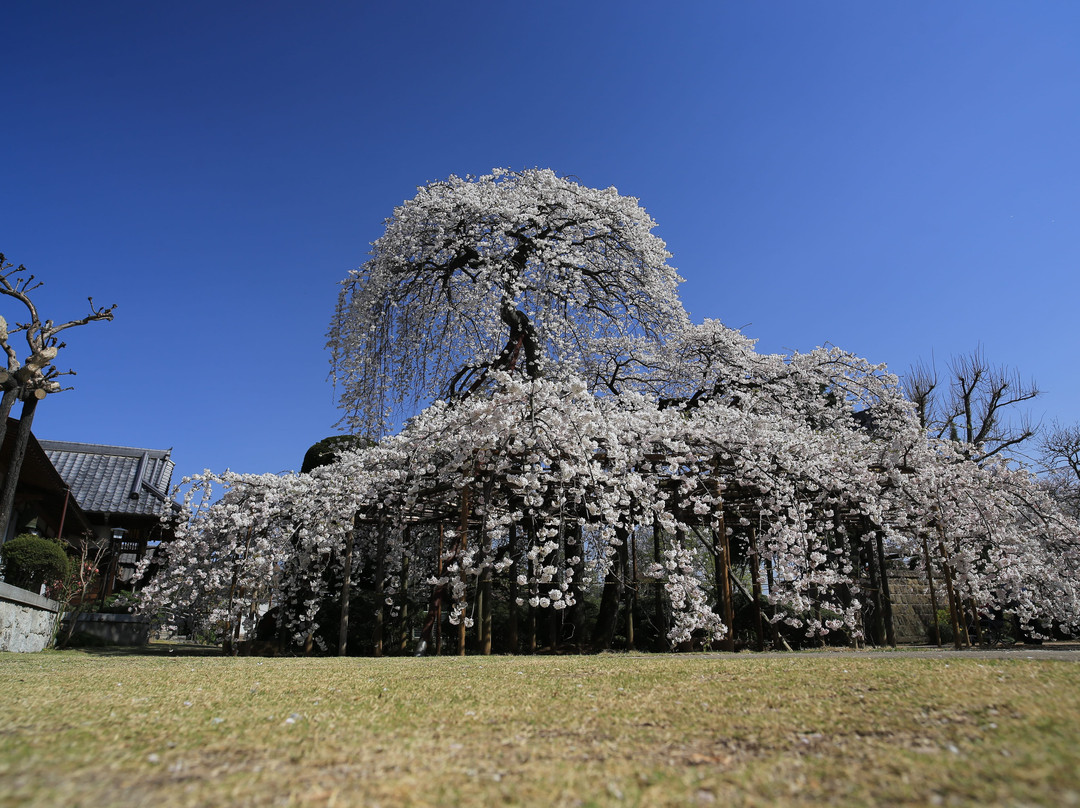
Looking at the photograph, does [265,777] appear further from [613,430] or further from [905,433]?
[905,433]

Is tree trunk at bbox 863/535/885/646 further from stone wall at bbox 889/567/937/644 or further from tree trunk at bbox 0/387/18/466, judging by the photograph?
tree trunk at bbox 0/387/18/466

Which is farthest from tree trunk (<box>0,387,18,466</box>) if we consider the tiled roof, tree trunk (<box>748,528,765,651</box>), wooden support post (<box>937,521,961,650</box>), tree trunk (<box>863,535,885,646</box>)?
tree trunk (<box>863,535,885,646</box>)

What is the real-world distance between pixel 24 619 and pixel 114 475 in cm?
913

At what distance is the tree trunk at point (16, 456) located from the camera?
7758mm

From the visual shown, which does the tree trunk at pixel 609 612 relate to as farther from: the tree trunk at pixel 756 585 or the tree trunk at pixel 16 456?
the tree trunk at pixel 16 456

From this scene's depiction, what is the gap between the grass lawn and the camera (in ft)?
4.92

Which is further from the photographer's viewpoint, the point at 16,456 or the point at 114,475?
the point at 114,475

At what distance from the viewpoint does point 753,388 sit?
12.5 meters

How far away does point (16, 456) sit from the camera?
8.06 m

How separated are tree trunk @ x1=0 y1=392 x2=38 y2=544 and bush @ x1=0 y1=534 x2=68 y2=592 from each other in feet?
2.30

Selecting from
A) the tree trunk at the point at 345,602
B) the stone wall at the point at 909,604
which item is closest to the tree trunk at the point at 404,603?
the tree trunk at the point at 345,602

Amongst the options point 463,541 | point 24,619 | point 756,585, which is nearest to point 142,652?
point 24,619

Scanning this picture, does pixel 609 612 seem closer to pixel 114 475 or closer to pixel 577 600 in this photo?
pixel 577 600

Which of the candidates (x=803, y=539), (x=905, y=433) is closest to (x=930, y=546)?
(x=905, y=433)
